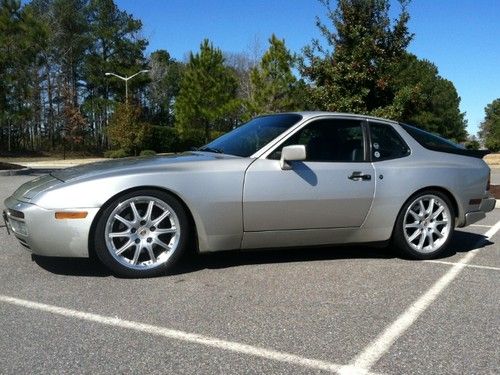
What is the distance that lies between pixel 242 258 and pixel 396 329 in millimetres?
2161

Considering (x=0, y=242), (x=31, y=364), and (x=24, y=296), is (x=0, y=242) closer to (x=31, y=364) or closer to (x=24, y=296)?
(x=24, y=296)

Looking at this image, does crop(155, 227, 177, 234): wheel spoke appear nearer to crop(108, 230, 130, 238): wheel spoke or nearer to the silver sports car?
the silver sports car

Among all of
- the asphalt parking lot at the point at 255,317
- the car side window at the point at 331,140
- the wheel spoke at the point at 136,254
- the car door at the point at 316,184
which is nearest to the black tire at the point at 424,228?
the asphalt parking lot at the point at 255,317

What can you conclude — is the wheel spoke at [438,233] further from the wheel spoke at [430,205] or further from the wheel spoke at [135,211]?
the wheel spoke at [135,211]

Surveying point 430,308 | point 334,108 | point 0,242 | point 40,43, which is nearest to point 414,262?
point 430,308

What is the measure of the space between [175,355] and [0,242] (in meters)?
3.71

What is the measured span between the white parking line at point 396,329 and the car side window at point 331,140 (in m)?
1.36

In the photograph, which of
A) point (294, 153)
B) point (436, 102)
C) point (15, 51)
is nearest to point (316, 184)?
point (294, 153)

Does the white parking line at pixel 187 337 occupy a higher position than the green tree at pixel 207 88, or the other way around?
the green tree at pixel 207 88

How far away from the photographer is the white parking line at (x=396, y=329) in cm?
288

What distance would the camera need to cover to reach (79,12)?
58531 millimetres

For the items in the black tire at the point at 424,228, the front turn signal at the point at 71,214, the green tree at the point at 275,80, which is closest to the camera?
the front turn signal at the point at 71,214

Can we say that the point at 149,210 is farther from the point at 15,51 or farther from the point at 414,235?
the point at 15,51

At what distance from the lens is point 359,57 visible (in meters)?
16.0
